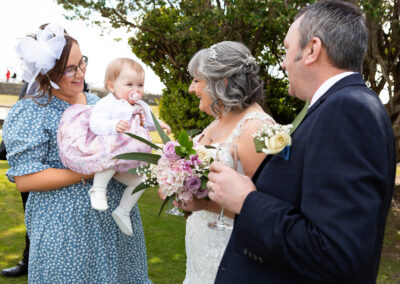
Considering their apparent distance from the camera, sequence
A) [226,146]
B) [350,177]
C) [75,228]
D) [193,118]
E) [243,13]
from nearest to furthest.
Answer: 1. [350,177]
2. [226,146]
3. [75,228]
4. [243,13]
5. [193,118]

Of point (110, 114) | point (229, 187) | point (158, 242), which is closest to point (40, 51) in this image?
point (110, 114)

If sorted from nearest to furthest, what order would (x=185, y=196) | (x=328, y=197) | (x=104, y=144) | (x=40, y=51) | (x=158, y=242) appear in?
(x=328, y=197), (x=185, y=196), (x=40, y=51), (x=104, y=144), (x=158, y=242)

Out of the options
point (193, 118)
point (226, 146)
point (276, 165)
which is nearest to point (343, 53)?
point (276, 165)

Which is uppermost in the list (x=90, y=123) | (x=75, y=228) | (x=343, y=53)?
(x=343, y=53)

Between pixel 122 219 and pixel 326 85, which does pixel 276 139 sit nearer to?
pixel 326 85

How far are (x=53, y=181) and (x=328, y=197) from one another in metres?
1.96

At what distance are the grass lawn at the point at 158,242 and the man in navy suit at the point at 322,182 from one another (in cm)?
382

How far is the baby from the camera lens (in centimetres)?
262

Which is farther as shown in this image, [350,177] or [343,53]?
[343,53]

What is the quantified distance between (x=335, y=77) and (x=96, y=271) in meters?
2.13

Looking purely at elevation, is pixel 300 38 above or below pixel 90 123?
above

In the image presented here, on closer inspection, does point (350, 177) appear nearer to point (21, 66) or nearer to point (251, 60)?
point (251, 60)

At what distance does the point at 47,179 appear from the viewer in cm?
256

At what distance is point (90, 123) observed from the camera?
2787mm
